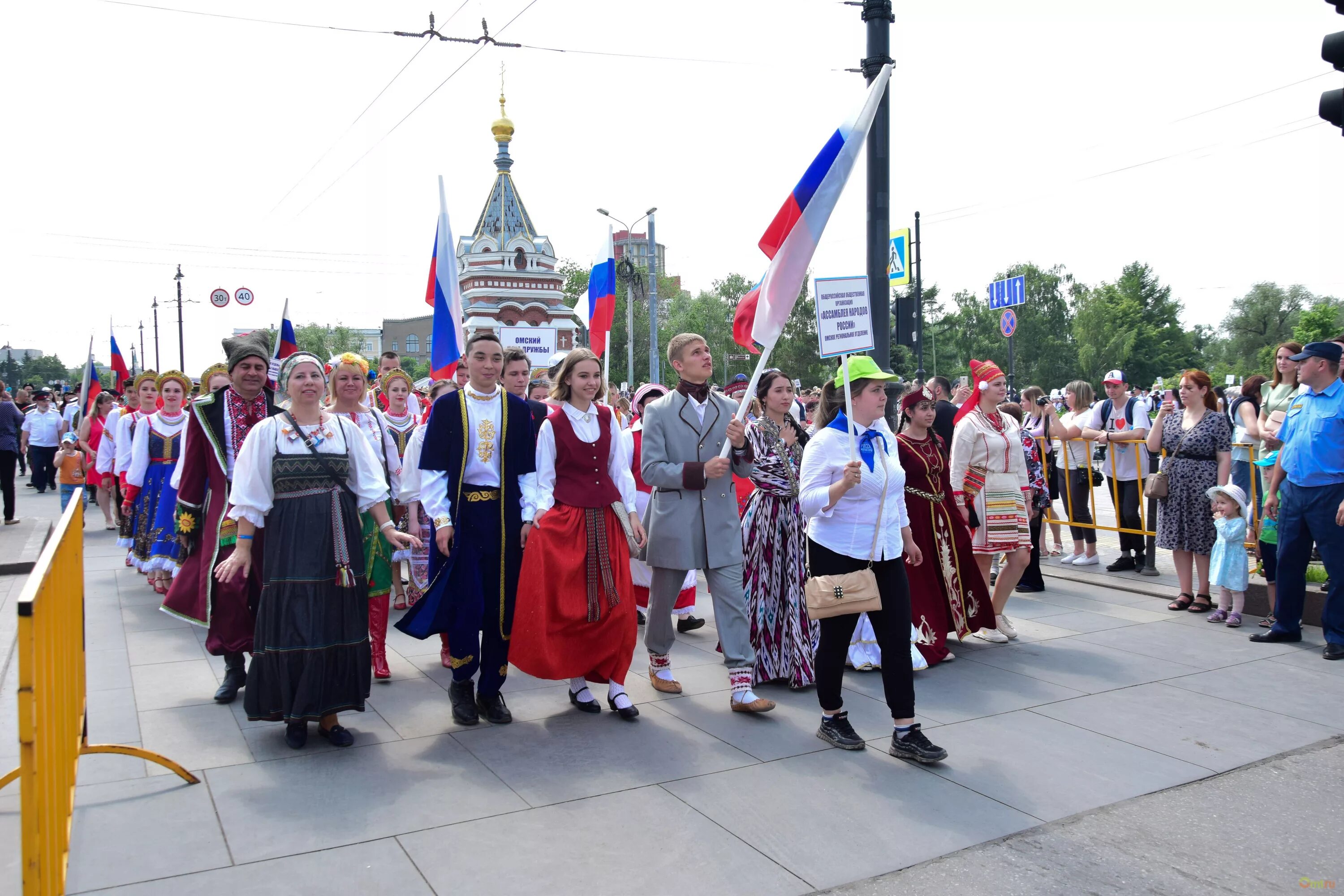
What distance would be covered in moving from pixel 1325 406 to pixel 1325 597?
1481mm

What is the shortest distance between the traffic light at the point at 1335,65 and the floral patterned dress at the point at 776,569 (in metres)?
3.35

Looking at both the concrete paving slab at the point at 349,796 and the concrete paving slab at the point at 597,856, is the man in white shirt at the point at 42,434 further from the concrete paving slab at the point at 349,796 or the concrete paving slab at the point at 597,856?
the concrete paving slab at the point at 597,856

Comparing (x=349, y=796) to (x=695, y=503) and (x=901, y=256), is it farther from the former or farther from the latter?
(x=901, y=256)

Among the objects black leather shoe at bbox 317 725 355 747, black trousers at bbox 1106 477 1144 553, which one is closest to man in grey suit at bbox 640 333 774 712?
black leather shoe at bbox 317 725 355 747

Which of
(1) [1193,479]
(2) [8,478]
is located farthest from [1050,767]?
(2) [8,478]

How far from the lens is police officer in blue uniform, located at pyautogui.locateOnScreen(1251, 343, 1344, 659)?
21.5 feet

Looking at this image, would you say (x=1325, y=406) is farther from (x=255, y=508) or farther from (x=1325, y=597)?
(x=255, y=508)

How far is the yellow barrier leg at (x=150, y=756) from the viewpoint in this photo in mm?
4340

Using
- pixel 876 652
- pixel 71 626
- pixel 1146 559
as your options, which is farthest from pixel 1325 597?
pixel 71 626

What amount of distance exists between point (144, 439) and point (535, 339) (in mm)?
5882

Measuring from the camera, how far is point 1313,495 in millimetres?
6691

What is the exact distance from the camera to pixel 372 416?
255 inches

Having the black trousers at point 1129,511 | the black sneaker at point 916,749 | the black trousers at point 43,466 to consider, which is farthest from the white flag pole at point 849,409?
the black trousers at point 43,466

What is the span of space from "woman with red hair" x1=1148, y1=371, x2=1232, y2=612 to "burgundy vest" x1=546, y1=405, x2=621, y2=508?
520cm
